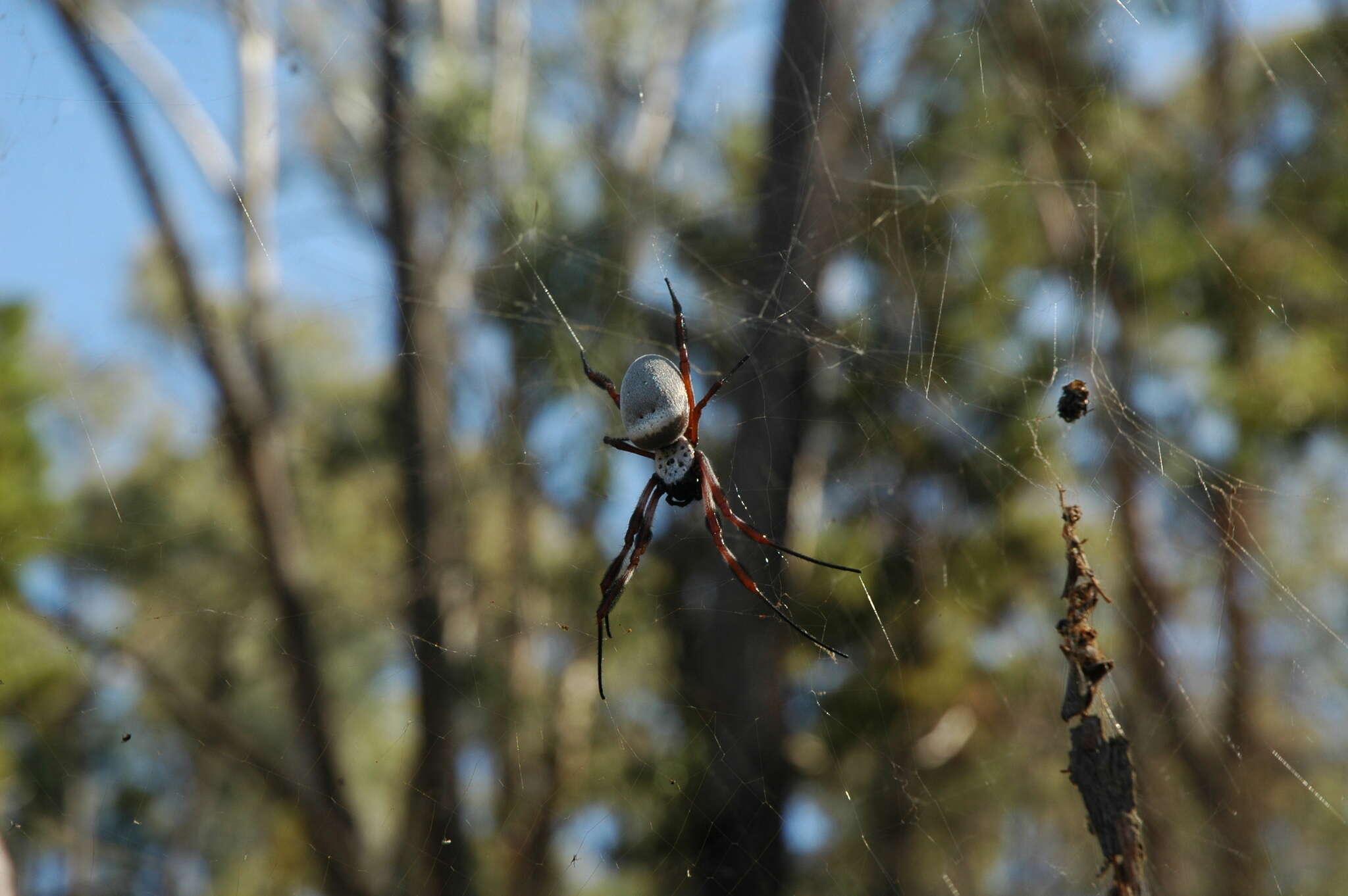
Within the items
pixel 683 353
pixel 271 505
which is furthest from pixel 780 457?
pixel 271 505

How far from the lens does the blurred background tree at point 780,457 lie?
13.9ft

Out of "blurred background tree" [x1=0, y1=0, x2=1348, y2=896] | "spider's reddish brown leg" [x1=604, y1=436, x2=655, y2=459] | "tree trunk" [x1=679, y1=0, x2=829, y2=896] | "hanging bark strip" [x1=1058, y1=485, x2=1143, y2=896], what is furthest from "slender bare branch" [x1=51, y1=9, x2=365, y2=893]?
"hanging bark strip" [x1=1058, y1=485, x2=1143, y2=896]

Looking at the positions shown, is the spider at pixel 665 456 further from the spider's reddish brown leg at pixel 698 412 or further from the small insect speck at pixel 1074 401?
the small insect speck at pixel 1074 401

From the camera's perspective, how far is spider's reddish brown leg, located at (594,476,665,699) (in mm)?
2506

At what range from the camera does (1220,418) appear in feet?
16.8

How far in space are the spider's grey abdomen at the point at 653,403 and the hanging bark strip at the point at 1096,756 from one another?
0.94 m

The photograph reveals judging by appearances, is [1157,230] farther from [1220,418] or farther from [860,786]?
[860,786]

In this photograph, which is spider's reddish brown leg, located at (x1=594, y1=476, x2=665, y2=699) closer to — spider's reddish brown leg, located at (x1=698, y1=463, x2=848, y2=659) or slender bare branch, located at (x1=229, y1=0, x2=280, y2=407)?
spider's reddish brown leg, located at (x1=698, y1=463, x2=848, y2=659)

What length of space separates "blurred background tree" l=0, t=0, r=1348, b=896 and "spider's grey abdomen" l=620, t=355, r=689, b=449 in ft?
2.35

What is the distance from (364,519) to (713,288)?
17.1 ft

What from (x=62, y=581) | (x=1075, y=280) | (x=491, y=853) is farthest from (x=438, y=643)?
(x=1075, y=280)

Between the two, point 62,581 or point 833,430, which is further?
point 833,430

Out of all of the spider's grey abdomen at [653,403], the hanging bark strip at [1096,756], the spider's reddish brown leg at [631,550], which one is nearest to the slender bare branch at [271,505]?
the spider's reddish brown leg at [631,550]

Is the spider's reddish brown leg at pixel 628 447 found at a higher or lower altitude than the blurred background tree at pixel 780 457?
higher
